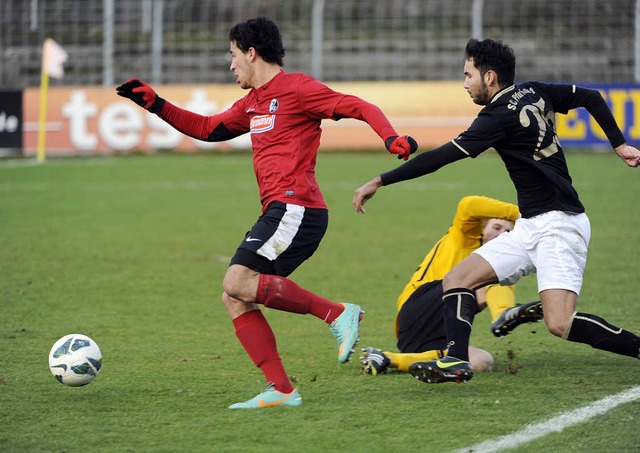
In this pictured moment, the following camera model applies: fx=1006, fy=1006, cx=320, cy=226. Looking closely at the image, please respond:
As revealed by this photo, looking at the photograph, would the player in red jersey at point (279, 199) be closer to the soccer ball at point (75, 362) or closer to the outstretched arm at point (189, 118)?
the outstretched arm at point (189, 118)

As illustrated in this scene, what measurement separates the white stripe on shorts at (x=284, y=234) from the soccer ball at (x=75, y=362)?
1115 millimetres

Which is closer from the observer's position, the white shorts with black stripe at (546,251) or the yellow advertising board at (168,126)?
the white shorts with black stripe at (546,251)

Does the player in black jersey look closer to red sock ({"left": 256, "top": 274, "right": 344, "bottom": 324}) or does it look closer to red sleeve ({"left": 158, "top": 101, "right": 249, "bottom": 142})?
red sock ({"left": 256, "top": 274, "right": 344, "bottom": 324})

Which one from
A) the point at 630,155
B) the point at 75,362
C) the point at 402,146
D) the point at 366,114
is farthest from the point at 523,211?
the point at 75,362

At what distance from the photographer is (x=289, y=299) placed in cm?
517

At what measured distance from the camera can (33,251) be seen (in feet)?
34.7

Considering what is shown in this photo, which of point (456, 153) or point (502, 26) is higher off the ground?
point (502, 26)

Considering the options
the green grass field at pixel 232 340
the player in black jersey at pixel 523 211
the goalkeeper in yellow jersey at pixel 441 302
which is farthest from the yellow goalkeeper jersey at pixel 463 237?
the green grass field at pixel 232 340

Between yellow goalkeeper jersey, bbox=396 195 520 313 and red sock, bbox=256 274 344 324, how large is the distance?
0.97m

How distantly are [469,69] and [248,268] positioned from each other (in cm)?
160

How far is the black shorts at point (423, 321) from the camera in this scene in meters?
5.95

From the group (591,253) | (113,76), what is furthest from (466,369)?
(113,76)

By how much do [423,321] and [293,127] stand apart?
1.48m

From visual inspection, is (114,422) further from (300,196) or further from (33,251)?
(33,251)
